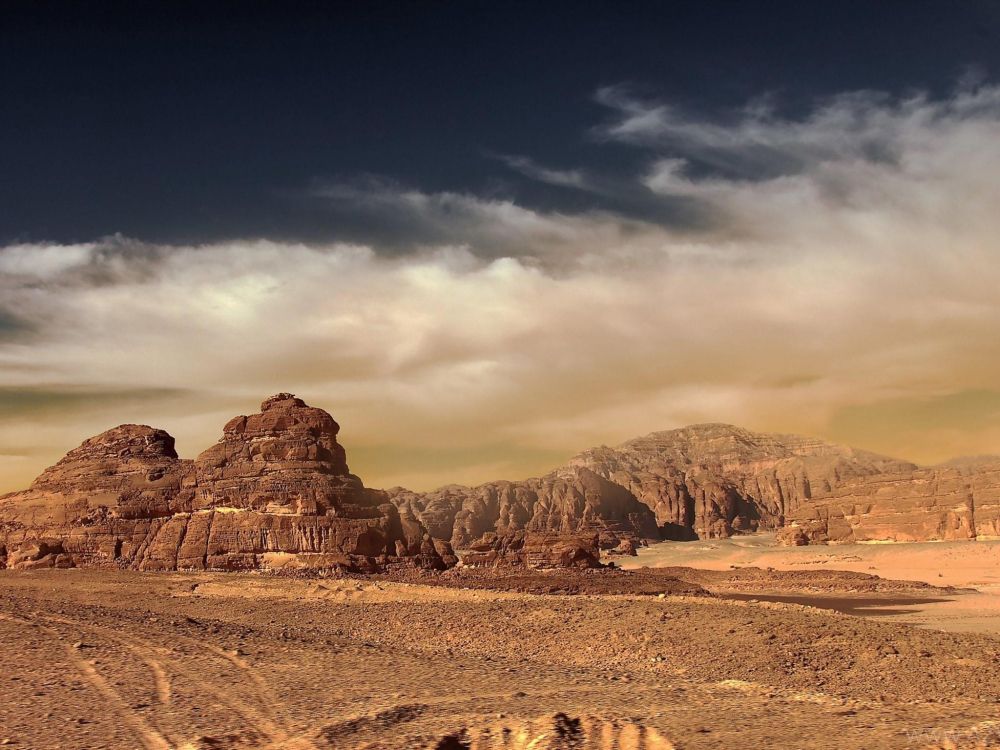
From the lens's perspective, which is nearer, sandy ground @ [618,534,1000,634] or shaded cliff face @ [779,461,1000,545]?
sandy ground @ [618,534,1000,634]

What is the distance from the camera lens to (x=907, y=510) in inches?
3501

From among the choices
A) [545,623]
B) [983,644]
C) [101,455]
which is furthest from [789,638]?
[101,455]

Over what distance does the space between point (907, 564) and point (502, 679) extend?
69.5 meters

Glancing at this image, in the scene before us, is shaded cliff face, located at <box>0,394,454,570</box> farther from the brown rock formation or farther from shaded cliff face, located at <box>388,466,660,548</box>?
shaded cliff face, located at <box>388,466,660,548</box>

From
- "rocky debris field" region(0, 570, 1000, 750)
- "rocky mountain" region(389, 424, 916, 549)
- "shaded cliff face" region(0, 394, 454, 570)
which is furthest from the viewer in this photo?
"rocky mountain" region(389, 424, 916, 549)

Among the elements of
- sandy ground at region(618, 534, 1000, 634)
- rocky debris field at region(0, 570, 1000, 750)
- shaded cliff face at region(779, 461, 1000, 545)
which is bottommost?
sandy ground at region(618, 534, 1000, 634)

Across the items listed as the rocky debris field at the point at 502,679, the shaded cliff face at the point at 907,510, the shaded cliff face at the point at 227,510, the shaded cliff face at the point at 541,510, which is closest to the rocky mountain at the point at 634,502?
the shaded cliff face at the point at 541,510

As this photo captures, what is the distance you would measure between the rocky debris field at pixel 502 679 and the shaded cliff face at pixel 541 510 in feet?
304

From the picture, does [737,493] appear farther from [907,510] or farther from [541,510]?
[907,510]

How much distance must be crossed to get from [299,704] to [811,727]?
314 inches

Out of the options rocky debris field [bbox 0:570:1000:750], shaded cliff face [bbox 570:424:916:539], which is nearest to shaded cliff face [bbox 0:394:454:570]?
rocky debris field [bbox 0:570:1000:750]

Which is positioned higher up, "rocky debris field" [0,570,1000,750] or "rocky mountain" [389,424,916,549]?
"rocky mountain" [389,424,916,549]

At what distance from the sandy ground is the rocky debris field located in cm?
1466

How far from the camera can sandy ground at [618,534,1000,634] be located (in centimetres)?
3550
